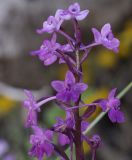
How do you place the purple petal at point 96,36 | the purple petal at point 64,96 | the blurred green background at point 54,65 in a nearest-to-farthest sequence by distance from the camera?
the purple petal at point 64,96
the purple petal at point 96,36
the blurred green background at point 54,65

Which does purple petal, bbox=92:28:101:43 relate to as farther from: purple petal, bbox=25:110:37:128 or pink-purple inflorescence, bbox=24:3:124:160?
purple petal, bbox=25:110:37:128

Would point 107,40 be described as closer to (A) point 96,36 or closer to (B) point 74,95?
(A) point 96,36

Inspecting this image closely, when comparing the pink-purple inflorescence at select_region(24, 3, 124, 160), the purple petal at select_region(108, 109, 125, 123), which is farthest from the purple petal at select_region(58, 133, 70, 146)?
the purple petal at select_region(108, 109, 125, 123)

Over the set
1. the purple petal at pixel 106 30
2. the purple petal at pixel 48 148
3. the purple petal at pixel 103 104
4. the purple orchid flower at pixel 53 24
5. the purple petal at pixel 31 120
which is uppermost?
the purple orchid flower at pixel 53 24

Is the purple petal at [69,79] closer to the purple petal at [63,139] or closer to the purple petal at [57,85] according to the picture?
the purple petal at [57,85]

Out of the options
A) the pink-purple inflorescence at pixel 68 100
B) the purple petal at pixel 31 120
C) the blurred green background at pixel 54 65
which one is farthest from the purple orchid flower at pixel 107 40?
the blurred green background at pixel 54 65

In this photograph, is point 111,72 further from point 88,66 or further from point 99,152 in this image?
point 99,152
